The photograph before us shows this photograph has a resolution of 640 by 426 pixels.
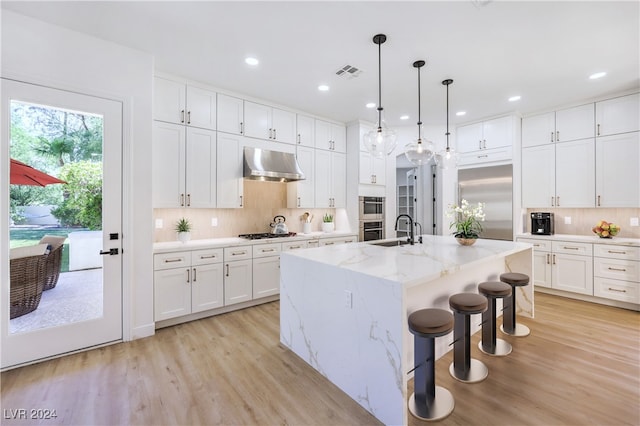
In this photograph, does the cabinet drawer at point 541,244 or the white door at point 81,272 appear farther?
the cabinet drawer at point 541,244

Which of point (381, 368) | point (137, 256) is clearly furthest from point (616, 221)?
point (137, 256)

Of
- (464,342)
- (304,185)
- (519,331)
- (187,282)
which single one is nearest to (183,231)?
(187,282)

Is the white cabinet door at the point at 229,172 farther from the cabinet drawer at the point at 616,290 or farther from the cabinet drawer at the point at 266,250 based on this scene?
the cabinet drawer at the point at 616,290

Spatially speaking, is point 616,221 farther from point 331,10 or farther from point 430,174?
point 331,10

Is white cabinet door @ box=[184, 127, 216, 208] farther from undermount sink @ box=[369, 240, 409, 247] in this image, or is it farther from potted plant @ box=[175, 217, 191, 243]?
undermount sink @ box=[369, 240, 409, 247]

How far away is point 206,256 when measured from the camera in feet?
11.3

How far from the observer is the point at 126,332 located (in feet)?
9.36

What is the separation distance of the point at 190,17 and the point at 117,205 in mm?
1854

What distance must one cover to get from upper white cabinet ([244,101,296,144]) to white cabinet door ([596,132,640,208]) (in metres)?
4.46

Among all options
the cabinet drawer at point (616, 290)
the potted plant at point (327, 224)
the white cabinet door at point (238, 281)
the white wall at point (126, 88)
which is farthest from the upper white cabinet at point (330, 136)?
the cabinet drawer at point (616, 290)

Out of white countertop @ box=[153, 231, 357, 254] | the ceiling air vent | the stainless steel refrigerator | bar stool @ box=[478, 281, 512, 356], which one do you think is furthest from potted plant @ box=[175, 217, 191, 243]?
the stainless steel refrigerator

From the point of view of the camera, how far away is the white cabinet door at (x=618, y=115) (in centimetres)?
379

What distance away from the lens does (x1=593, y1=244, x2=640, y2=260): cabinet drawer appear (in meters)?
3.63

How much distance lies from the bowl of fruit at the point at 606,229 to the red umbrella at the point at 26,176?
6545 millimetres
